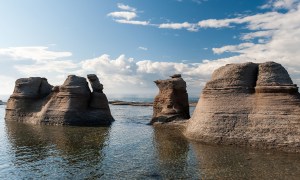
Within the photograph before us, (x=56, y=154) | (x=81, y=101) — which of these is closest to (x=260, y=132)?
(x=56, y=154)

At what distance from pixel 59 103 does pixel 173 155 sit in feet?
77.1

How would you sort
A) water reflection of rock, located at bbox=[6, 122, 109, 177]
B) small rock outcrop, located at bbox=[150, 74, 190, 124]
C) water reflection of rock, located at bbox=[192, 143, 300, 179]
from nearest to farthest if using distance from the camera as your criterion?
water reflection of rock, located at bbox=[192, 143, 300, 179] < water reflection of rock, located at bbox=[6, 122, 109, 177] < small rock outcrop, located at bbox=[150, 74, 190, 124]

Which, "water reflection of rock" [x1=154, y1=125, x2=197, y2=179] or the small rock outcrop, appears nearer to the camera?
"water reflection of rock" [x1=154, y1=125, x2=197, y2=179]

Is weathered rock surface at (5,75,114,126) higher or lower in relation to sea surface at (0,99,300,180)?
higher

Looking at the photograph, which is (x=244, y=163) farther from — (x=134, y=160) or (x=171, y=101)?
(x=171, y=101)

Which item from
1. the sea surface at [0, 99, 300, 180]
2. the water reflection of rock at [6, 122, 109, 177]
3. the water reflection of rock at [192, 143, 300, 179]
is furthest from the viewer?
the water reflection of rock at [6, 122, 109, 177]

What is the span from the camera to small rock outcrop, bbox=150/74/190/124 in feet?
132

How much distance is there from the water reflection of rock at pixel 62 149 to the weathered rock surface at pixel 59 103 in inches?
163

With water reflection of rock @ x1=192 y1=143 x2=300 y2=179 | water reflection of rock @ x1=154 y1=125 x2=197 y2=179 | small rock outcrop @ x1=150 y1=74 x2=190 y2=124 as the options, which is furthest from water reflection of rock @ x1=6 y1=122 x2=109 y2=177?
small rock outcrop @ x1=150 y1=74 x2=190 y2=124

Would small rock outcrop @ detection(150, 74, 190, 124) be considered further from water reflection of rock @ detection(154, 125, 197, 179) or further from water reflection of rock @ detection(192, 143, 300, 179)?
water reflection of rock @ detection(192, 143, 300, 179)

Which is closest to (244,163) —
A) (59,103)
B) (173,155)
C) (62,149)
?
(173,155)

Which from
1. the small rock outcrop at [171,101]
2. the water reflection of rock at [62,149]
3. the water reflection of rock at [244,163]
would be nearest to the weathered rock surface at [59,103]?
the water reflection of rock at [62,149]

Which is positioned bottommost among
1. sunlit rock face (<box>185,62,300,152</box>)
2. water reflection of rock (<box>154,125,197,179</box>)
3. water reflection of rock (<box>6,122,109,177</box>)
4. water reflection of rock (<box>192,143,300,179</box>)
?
water reflection of rock (<box>192,143,300,179</box>)

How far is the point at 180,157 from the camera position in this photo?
20844 millimetres
